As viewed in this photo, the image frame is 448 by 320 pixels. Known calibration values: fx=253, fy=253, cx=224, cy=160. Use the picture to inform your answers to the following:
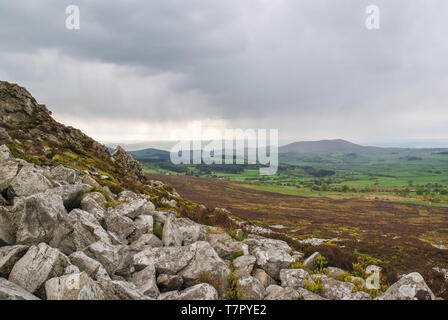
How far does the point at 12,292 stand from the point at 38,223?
8.26 feet

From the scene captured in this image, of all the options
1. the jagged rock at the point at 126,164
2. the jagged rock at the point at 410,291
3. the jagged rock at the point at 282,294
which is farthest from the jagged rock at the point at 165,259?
the jagged rock at the point at 126,164

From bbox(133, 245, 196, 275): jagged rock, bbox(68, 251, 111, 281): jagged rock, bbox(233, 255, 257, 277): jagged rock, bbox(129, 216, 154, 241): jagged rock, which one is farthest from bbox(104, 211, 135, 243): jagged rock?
bbox(233, 255, 257, 277): jagged rock

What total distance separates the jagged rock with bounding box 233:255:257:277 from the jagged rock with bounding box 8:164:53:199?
341 inches

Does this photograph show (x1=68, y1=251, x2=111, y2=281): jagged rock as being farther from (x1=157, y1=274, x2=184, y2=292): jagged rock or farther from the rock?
the rock

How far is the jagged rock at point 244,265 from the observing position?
959cm

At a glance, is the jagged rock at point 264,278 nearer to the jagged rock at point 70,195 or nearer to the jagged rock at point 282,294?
the jagged rock at point 282,294

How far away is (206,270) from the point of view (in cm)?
876

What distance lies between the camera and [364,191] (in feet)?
594

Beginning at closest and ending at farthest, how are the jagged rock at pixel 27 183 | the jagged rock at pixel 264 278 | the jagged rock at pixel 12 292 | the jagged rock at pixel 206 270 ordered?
the jagged rock at pixel 12 292
the jagged rock at pixel 206 270
the jagged rock at pixel 264 278
the jagged rock at pixel 27 183

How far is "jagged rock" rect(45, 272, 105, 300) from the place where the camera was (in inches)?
239

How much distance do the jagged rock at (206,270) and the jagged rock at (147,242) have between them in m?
2.34

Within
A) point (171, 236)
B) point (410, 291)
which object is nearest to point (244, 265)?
point (171, 236)
